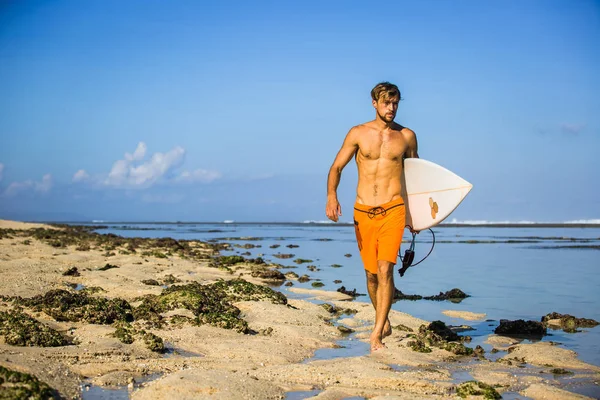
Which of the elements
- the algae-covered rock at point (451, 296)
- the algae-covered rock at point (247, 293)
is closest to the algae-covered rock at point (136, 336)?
the algae-covered rock at point (247, 293)

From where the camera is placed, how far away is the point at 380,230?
22.4 feet

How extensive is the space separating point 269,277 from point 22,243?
9.71m

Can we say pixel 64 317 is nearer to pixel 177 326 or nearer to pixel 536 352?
pixel 177 326

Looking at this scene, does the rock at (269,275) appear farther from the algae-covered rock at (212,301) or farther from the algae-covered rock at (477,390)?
the algae-covered rock at (477,390)

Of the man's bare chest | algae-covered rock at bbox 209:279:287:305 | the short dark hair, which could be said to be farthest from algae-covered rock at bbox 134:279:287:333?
the short dark hair

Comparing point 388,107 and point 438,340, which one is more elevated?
point 388,107

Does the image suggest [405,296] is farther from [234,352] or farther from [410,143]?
[234,352]

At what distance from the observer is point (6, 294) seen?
8227 millimetres

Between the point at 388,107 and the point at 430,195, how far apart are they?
4.90 ft

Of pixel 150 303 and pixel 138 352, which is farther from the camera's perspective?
pixel 150 303

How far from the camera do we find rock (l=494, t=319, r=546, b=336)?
302 inches

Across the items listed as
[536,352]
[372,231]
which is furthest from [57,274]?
[536,352]

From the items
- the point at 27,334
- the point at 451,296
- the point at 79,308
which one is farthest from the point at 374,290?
the point at 451,296

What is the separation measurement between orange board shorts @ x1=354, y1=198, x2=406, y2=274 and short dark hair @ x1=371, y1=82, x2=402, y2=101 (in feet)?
3.92
